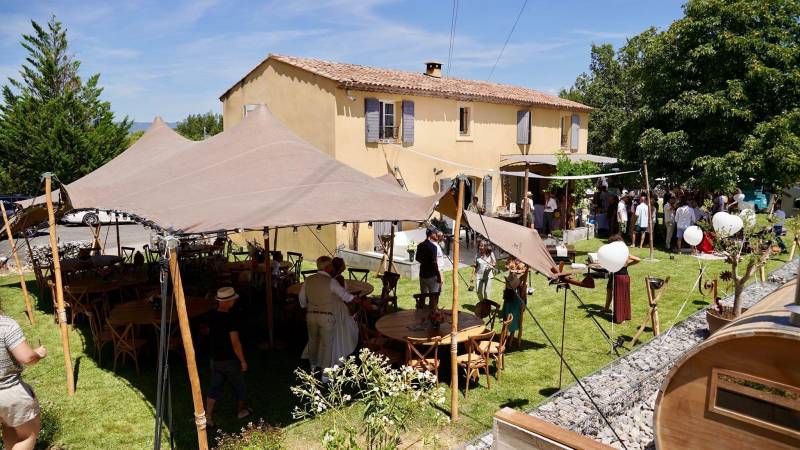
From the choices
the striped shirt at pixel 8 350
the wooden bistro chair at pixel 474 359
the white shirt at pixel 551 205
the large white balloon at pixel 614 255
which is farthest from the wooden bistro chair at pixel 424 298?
the white shirt at pixel 551 205

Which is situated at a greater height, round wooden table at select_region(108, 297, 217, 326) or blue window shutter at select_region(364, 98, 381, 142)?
blue window shutter at select_region(364, 98, 381, 142)

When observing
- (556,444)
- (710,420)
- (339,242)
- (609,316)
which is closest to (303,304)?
(556,444)

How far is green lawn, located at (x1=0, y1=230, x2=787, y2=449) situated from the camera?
5.46 m

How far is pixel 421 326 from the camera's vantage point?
6.74 metres

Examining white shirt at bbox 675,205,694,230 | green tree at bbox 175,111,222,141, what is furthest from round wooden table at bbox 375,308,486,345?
green tree at bbox 175,111,222,141

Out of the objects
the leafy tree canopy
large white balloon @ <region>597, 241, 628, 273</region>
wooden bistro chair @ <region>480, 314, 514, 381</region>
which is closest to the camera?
wooden bistro chair @ <region>480, 314, 514, 381</region>

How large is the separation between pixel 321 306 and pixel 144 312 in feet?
9.35

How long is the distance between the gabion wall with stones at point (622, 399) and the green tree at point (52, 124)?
2636cm

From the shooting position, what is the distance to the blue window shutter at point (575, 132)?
23.3 meters

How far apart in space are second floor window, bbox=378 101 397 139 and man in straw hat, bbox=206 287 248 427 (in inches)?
433

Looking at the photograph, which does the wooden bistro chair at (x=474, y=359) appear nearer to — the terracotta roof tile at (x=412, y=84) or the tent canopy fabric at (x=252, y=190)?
the tent canopy fabric at (x=252, y=190)

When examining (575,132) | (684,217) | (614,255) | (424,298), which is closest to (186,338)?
(424,298)

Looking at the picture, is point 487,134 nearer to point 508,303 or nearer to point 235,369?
point 508,303

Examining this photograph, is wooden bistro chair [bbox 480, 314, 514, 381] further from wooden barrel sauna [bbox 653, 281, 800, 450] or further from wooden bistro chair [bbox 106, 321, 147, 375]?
wooden bistro chair [bbox 106, 321, 147, 375]
